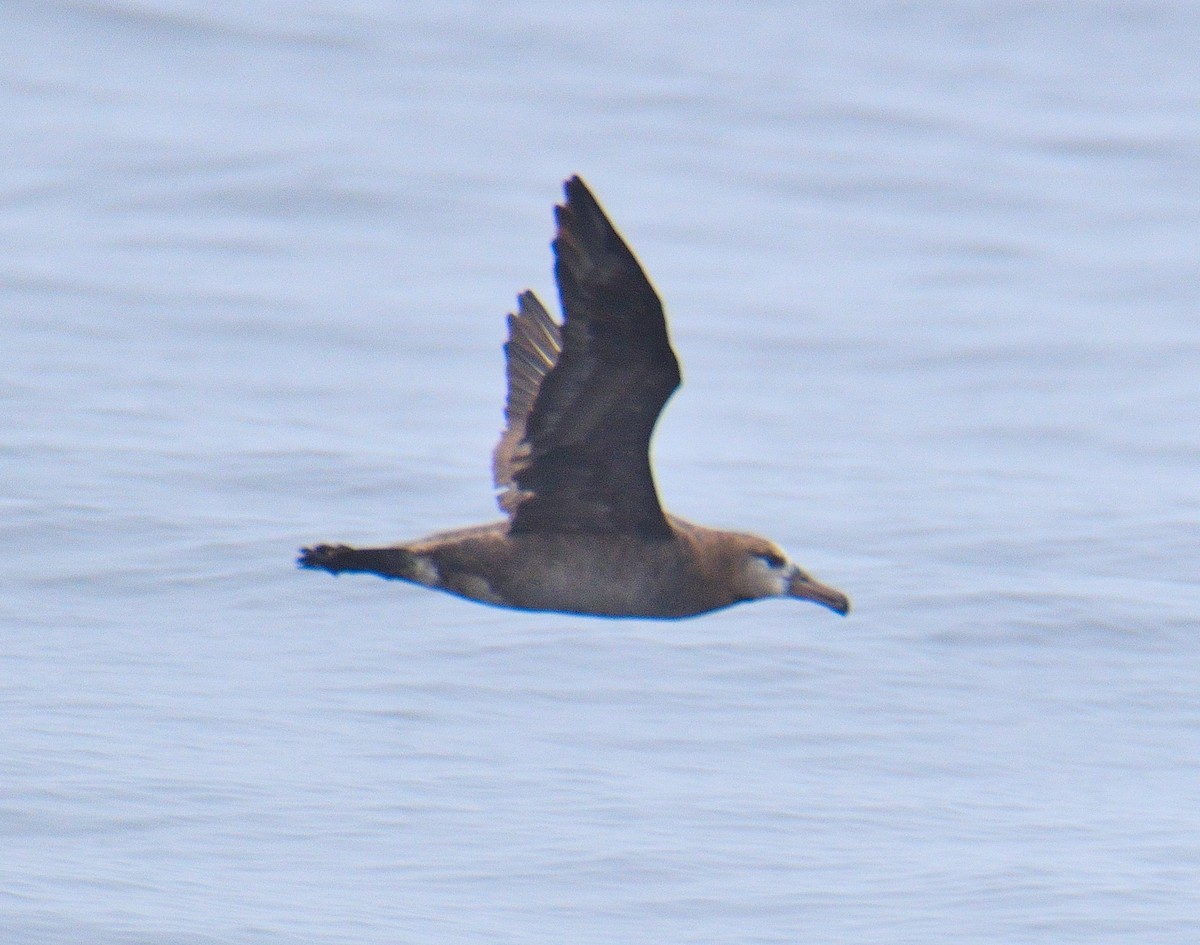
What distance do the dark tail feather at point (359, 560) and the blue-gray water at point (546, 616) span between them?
8.45m

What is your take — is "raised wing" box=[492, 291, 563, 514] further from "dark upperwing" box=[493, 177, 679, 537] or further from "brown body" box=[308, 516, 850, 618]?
"brown body" box=[308, 516, 850, 618]

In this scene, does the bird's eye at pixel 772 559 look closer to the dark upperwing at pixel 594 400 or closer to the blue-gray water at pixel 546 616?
the dark upperwing at pixel 594 400

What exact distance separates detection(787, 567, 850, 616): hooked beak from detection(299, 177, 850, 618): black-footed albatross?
1 centimetres

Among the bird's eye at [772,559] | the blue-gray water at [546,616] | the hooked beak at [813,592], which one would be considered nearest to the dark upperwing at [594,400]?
the bird's eye at [772,559]

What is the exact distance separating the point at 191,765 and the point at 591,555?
39.2ft

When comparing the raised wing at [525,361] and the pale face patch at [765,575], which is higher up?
the raised wing at [525,361]

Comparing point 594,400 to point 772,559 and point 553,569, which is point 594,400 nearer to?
point 553,569

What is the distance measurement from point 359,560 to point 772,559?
6.36 ft

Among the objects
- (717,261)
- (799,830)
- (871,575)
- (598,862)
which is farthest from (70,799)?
(717,261)

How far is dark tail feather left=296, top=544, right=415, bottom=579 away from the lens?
10656 millimetres

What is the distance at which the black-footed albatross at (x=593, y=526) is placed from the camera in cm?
1009

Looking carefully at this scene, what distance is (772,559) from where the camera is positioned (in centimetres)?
1155

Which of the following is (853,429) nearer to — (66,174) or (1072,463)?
(1072,463)

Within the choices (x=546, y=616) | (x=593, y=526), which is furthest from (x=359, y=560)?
(x=546, y=616)
